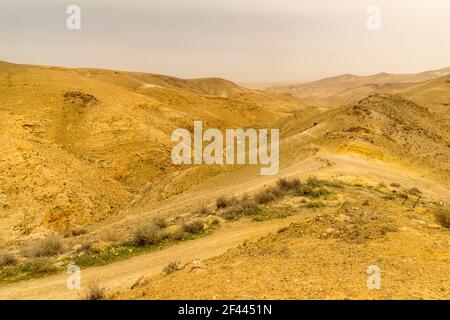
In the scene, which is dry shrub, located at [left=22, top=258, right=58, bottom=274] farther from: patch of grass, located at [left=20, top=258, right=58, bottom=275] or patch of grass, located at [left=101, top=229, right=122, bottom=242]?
patch of grass, located at [left=101, top=229, right=122, bottom=242]

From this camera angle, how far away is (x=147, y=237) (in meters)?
10.0

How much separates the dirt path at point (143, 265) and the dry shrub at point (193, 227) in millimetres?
493

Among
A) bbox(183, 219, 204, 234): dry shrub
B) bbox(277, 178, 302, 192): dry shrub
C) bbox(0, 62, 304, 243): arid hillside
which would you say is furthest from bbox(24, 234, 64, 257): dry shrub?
bbox(277, 178, 302, 192): dry shrub

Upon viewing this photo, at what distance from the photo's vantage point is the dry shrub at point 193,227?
34.2 feet

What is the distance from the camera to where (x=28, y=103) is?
28.1m

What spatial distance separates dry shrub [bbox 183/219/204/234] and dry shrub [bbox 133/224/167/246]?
0.58 metres

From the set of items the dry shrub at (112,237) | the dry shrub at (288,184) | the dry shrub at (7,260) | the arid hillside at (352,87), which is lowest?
the dry shrub at (7,260)

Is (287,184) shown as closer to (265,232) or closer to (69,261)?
(265,232)

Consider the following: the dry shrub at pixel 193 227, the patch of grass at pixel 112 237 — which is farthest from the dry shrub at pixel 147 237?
the patch of grass at pixel 112 237

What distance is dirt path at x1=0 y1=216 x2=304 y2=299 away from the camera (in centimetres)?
777

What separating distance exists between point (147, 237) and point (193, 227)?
3.74 ft
